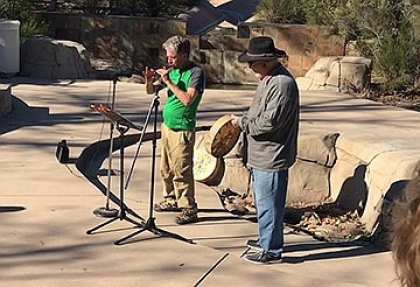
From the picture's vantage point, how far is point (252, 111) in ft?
20.0

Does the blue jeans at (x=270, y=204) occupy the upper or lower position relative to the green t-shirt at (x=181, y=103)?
lower

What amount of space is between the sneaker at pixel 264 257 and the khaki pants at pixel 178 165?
3.79 ft

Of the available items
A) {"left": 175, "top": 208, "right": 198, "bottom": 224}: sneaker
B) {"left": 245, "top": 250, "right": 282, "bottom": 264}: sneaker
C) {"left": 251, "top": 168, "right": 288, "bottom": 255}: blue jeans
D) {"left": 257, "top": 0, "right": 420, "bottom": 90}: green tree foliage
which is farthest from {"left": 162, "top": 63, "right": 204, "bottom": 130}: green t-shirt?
{"left": 257, "top": 0, "right": 420, "bottom": 90}: green tree foliage

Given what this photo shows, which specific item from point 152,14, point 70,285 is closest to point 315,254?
point 70,285

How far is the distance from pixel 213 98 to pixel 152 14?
9.97 m

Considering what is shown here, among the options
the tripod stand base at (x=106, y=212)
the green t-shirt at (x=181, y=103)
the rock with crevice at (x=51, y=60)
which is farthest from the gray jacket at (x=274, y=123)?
the rock with crevice at (x=51, y=60)

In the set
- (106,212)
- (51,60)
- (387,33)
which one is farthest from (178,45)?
(387,33)

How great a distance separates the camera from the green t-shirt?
6762mm

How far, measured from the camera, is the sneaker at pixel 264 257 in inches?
239

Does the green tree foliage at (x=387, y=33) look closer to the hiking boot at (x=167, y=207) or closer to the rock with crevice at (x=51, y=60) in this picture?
the rock with crevice at (x=51, y=60)

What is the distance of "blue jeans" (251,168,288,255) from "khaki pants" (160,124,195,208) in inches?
39.8

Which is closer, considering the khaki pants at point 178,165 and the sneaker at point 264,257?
the sneaker at point 264,257

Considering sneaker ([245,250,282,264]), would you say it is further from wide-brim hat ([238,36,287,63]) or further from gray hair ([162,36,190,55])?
gray hair ([162,36,190,55])

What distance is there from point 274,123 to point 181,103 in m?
1.15
